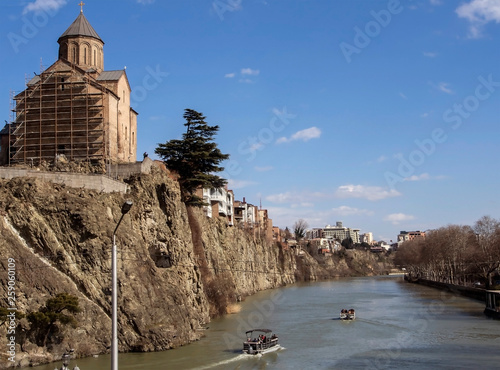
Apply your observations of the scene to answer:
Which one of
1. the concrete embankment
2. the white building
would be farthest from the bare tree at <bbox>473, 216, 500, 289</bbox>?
the white building

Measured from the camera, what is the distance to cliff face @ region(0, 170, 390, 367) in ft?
105

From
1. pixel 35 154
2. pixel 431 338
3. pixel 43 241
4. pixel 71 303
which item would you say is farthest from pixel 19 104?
pixel 431 338

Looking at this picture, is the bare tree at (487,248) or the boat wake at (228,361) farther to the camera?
the bare tree at (487,248)

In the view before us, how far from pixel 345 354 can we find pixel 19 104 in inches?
1374

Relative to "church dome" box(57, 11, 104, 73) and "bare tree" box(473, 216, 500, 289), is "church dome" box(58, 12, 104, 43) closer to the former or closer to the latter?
"church dome" box(57, 11, 104, 73)

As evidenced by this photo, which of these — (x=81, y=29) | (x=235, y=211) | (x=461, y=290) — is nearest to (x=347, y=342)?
(x=81, y=29)

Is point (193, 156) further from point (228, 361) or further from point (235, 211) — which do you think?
point (235, 211)

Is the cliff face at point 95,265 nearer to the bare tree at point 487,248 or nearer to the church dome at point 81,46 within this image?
the church dome at point 81,46

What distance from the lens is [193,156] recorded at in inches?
2037

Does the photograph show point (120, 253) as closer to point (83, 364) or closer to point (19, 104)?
point (83, 364)

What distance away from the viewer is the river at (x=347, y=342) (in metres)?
32.2

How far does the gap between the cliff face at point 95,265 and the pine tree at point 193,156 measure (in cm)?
671

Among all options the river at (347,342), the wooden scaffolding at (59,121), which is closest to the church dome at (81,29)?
the wooden scaffolding at (59,121)

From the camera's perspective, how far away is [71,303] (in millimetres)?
31406
